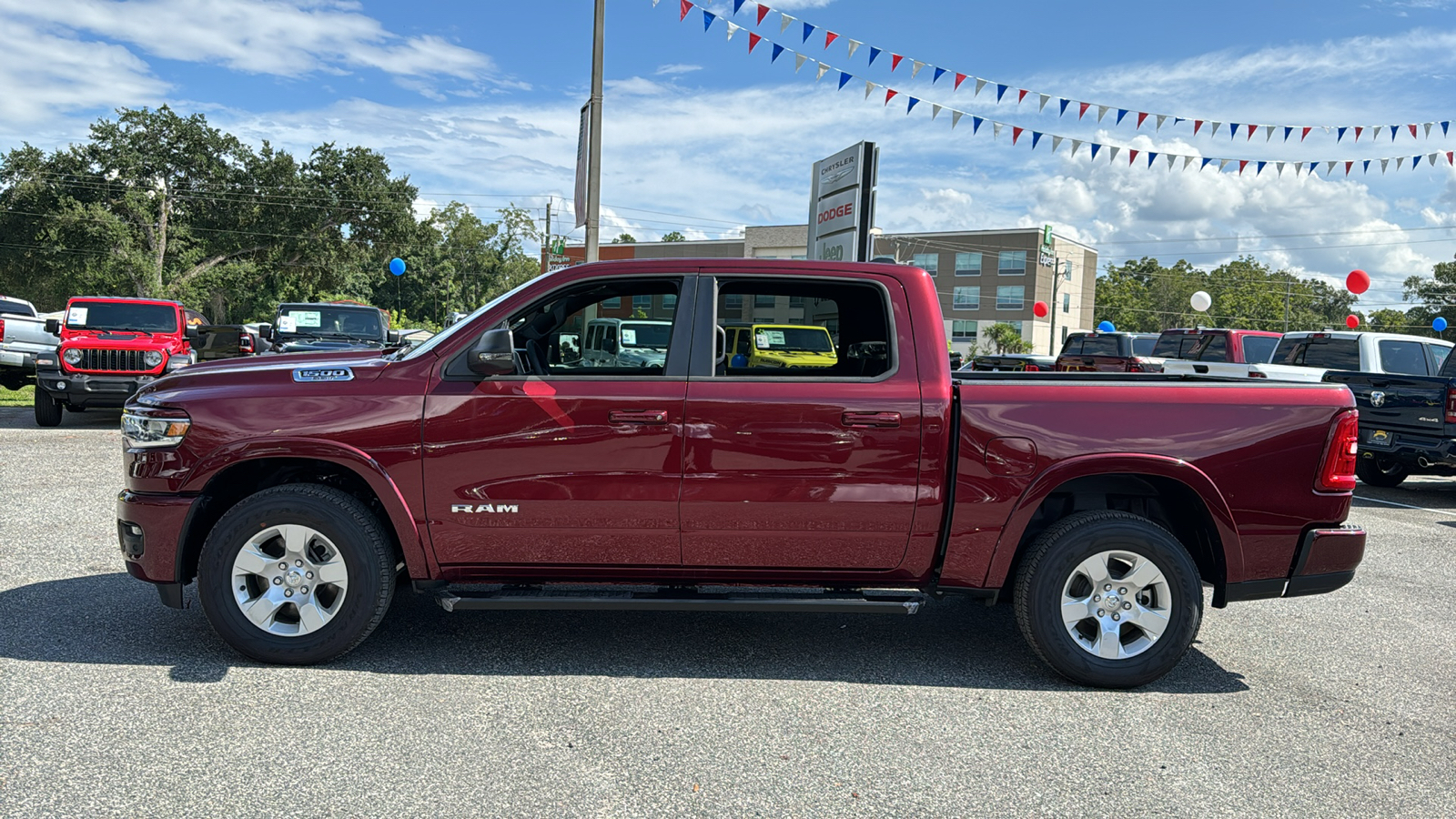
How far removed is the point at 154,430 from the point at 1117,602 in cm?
425

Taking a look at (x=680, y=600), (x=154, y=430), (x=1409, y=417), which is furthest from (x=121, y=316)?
(x=1409, y=417)

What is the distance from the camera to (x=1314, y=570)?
4410mm

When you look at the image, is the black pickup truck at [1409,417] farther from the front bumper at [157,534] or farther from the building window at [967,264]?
the building window at [967,264]

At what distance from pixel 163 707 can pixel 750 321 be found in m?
2.99

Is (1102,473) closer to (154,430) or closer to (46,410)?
(154,430)

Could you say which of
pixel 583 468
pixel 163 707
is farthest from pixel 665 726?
pixel 163 707

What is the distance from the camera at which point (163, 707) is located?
385 cm

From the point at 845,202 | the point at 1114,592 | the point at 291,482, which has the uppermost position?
the point at 845,202

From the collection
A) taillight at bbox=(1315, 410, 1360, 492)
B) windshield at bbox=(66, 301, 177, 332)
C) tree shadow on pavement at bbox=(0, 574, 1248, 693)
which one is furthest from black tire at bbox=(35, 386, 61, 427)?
taillight at bbox=(1315, 410, 1360, 492)

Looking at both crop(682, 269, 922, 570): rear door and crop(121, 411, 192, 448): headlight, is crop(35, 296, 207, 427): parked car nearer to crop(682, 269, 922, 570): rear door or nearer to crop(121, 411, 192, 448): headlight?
crop(121, 411, 192, 448): headlight

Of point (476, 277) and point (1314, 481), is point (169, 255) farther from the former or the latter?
point (1314, 481)

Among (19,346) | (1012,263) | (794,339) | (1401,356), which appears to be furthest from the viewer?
(1012,263)

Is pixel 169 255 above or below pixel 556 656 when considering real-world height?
above

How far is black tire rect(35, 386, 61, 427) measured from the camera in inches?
535
